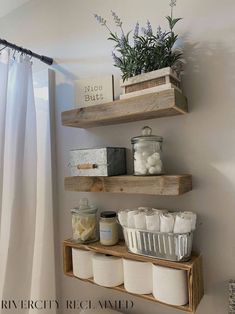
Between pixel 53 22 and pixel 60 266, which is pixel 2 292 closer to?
pixel 60 266

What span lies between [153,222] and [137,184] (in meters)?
0.14

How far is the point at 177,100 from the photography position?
2.52 ft

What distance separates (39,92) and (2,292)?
937 millimetres

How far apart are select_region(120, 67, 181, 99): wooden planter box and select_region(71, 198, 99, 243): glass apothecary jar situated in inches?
19.3

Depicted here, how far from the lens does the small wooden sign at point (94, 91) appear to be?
37.5 inches

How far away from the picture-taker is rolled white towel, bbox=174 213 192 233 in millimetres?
752

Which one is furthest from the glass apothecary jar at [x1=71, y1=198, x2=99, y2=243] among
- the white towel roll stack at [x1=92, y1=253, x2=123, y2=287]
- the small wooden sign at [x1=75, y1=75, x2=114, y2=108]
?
the small wooden sign at [x1=75, y1=75, x2=114, y2=108]

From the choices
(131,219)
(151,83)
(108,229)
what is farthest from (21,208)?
(151,83)

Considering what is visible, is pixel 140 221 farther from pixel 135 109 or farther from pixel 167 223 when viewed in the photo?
pixel 135 109

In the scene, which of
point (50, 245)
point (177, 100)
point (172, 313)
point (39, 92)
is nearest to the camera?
point (177, 100)

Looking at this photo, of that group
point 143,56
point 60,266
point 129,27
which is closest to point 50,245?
point 60,266

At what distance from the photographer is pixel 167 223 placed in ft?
2.54

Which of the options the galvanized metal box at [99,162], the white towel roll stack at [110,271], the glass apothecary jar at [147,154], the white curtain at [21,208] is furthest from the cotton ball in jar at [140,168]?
the white curtain at [21,208]

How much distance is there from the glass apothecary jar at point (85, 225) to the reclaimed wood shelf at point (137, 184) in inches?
4.3
